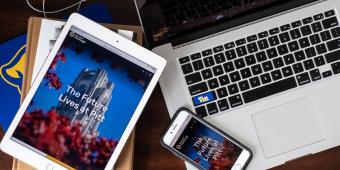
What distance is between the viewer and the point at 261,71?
707 mm

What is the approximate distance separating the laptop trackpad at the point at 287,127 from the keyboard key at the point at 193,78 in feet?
0.39

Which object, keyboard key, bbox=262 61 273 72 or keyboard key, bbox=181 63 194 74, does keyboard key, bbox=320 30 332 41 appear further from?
keyboard key, bbox=181 63 194 74

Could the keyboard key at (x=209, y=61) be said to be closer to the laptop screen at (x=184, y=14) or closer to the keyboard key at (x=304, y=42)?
the laptop screen at (x=184, y=14)

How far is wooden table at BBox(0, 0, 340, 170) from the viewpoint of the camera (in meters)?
0.71

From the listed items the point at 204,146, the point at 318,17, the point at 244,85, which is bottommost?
the point at 204,146

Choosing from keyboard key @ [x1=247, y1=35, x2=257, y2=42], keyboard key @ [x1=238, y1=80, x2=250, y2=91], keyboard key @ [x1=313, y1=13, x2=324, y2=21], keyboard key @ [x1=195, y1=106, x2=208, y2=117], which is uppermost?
keyboard key @ [x1=313, y1=13, x2=324, y2=21]

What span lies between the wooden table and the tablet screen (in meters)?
0.10

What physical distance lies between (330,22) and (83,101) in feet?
1.51

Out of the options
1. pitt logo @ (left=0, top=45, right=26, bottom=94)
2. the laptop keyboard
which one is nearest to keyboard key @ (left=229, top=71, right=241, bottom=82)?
the laptop keyboard

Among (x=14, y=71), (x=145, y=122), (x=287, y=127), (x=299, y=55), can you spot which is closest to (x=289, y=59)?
(x=299, y=55)

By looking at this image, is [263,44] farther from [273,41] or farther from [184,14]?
Result: [184,14]

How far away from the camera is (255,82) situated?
0.70m

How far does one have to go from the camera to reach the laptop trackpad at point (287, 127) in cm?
71

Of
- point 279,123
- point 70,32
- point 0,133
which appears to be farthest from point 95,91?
point 279,123
